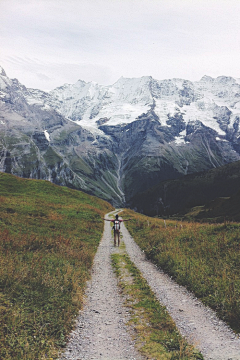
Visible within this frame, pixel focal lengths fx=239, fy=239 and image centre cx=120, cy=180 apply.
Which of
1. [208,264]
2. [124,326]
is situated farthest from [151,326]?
[208,264]

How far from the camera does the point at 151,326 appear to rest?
9.00m

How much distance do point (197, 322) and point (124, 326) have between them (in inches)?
113

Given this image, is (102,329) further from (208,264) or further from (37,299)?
(208,264)

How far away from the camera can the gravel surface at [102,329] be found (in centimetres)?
732

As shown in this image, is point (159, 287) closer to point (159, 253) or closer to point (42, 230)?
point (159, 253)

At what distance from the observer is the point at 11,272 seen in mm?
10734

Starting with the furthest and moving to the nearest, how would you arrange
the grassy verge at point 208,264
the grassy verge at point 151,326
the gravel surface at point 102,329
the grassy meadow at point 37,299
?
the grassy verge at point 208,264, the gravel surface at point 102,329, the grassy verge at point 151,326, the grassy meadow at point 37,299

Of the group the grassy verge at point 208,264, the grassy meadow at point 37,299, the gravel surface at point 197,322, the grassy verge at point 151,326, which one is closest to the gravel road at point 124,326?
the gravel surface at point 197,322

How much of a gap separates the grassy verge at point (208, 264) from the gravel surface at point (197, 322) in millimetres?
459

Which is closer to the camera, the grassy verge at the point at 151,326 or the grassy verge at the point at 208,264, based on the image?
the grassy verge at the point at 151,326

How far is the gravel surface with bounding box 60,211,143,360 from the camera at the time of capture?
24.0ft

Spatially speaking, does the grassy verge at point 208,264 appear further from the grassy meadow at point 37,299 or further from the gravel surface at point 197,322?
the grassy meadow at point 37,299

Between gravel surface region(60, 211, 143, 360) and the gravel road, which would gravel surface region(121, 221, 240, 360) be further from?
gravel surface region(60, 211, 143, 360)

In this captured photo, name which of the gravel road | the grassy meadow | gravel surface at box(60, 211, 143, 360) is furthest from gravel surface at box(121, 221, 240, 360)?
the grassy meadow
